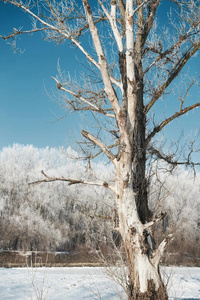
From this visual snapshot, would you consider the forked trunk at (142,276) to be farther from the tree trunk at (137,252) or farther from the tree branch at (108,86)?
the tree branch at (108,86)

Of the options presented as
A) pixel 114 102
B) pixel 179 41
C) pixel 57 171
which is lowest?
pixel 114 102

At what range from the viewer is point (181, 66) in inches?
167

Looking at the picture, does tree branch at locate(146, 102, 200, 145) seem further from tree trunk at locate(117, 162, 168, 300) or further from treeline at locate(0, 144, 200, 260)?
treeline at locate(0, 144, 200, 260)

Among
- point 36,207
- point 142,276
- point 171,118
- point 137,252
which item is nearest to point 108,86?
point 171,118

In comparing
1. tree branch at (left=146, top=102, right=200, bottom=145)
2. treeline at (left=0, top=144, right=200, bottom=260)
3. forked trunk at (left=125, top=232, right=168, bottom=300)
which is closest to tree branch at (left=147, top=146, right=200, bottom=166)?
tree branch at (left=146, top=102, right=200, bottom=145)

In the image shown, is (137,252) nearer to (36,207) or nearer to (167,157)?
(167,157)

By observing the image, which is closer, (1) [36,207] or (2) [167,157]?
(2) [167,157]

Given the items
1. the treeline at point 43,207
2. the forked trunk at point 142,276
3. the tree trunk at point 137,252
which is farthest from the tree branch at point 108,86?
the treeline at point 43,207

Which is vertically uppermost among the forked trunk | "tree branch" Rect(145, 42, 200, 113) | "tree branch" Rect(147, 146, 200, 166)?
"tree branch" Rect(145, 42, 200, 113)

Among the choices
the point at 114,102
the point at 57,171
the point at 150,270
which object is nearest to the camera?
Answer: the point at 150,270

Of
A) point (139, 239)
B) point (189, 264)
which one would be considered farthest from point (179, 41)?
point (189, 264)

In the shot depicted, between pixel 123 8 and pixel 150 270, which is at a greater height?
pixel 123 8

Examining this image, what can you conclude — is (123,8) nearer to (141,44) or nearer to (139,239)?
(141,44)

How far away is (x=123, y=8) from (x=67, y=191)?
39.8 m
